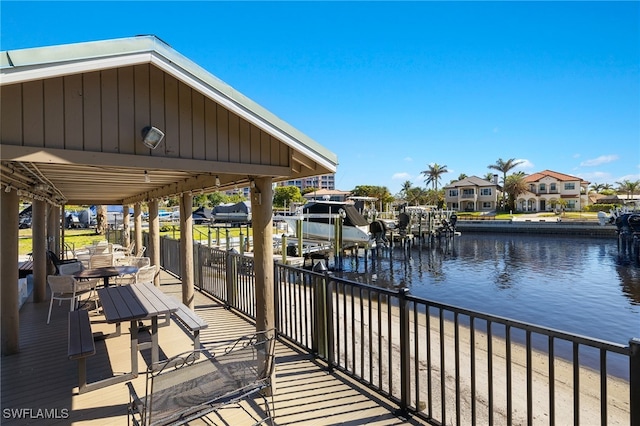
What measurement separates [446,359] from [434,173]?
7405 cm

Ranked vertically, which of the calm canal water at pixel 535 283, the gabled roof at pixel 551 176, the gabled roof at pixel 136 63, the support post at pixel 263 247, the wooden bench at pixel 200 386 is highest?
the gabled roof at pixel 551 176

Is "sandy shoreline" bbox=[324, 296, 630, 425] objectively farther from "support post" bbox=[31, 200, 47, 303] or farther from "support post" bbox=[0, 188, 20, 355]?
"support post" bbox=[31, 200, 47, 303]

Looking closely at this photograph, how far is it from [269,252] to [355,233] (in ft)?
62.2

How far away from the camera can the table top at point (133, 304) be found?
3693 mm

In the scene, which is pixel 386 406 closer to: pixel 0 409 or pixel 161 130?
pixel 161 130

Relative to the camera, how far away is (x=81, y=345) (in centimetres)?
355

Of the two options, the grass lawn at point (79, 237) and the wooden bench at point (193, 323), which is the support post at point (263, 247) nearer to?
the wooden bench at point (193, 323)

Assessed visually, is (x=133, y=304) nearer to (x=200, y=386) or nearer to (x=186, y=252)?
(x=200, y=386)

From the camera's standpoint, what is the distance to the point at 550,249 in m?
27.2

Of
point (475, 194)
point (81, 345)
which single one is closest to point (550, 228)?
point (475, 194)

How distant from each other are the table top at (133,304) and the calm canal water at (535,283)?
10001mm

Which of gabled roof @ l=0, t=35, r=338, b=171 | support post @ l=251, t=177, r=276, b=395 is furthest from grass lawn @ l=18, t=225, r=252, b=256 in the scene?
gabled roof @ l=0, t=35, r=338, b=171

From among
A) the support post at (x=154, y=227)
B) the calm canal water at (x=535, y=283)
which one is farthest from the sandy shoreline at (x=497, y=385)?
the support post at (x=154, y=227)

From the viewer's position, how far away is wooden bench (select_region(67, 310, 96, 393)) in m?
3.37
